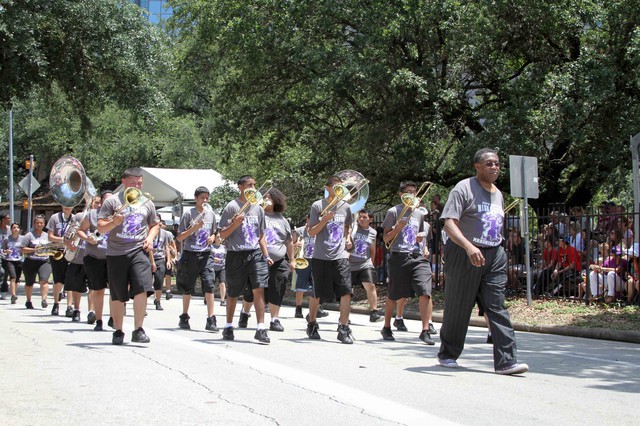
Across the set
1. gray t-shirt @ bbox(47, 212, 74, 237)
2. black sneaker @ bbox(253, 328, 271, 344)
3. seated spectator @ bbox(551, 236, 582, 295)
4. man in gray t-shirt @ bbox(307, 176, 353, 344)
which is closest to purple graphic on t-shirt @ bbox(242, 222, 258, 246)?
man in gray t-shirt @ bbox(307, 176, 353, 344)

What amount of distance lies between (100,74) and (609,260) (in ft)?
47.4

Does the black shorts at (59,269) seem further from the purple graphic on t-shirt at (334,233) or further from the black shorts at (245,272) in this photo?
the purple graphic on t-shirt at (334,233)

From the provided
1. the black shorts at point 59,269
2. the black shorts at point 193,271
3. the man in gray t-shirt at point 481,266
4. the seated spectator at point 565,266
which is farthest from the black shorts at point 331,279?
the seated spectator at point 565,266

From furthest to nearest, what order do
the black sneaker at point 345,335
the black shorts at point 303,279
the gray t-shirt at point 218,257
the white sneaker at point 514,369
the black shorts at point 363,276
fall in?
the gray t-shirt at point 218,257
the black shorts at point 303,279
the black shorts at point 363,276
the black sneaker at point 345,335
the white sneaker at point 514,369

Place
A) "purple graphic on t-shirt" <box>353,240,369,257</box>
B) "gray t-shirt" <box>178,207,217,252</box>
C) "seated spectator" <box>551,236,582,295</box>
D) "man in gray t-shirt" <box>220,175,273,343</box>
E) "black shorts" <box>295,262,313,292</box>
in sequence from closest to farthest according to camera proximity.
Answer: "man in gray t-shirt" <box>220,175,273,343</box> → "gray t-shirt" <box>178,207,217,252</box> → "purple graphic on t-shirt" <box>353,240,369,257</box> → "seated spectator" <box>551,236,582,295</box> → "black shorts" <box>295,262,313,292</box>

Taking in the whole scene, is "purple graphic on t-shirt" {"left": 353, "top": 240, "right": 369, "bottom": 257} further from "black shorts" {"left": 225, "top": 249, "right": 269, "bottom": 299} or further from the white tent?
the white tent

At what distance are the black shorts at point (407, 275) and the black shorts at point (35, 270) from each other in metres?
8.56

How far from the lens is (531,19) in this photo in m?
18.8

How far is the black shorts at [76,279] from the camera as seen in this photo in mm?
13305

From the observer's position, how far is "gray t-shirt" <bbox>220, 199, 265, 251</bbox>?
1083 cm

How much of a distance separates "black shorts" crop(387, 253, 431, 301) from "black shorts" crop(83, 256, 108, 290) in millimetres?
3699

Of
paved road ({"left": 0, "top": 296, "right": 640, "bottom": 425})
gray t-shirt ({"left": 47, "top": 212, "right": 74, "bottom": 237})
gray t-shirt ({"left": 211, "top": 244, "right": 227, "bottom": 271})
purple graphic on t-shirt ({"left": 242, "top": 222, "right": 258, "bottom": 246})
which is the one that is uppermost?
gray t-shirt ({"left": 47, "top": 212, "right": 74, "bottom": 237})

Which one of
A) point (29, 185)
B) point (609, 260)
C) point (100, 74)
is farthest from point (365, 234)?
point (29, 185)

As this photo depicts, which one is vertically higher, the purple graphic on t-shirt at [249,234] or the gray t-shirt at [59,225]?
the gray t-shirt at [59,225]
